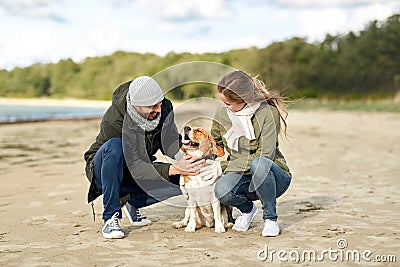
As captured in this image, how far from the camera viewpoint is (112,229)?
4148 millimetres

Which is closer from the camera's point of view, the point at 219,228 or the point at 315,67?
the point at 219,228

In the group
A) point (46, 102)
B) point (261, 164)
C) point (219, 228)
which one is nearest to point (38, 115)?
point (46, 102)

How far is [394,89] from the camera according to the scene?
3469 cm

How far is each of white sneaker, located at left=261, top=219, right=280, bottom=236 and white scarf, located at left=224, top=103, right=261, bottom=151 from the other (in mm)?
655

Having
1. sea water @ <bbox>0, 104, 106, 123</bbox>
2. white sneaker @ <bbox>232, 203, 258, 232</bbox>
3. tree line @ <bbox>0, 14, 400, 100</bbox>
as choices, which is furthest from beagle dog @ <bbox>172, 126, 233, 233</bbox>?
tree line @ <bbox>0, 14, 400, 100</bbox>

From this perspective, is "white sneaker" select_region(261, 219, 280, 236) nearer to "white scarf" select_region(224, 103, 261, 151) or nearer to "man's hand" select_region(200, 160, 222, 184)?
"man's hand" select_region(200, 160, 222, 184)

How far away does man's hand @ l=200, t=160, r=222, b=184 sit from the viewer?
4.10 m

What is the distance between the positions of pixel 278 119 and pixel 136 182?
1217mm

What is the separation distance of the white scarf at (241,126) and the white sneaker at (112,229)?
1050 millimetres

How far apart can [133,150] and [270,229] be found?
1211mm

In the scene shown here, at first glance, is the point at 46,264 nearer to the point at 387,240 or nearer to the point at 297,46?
the point at 387,240

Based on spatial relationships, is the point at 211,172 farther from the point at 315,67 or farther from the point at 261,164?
the point at 315,67

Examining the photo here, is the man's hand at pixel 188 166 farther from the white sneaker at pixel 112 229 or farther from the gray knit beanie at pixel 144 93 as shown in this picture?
the white sneaker at pixel 112 229

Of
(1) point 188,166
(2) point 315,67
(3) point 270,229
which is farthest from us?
(2) point 315,67
